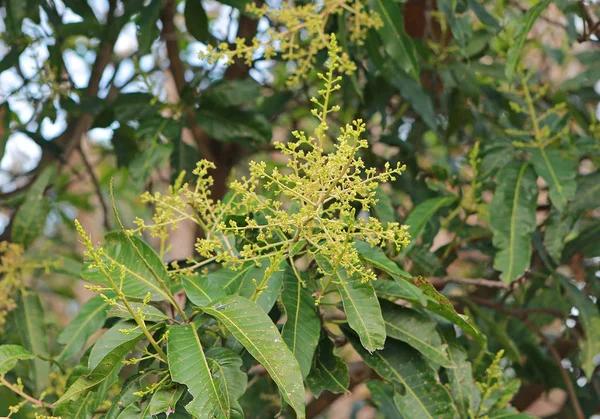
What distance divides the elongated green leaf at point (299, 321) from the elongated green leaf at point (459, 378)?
11.4 inches

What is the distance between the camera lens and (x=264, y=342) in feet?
2.88

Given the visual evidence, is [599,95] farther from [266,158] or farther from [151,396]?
[151,396]

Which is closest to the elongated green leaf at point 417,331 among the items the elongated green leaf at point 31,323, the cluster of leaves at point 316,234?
the cluster of leaves at point 316,234

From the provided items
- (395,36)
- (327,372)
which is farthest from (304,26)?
(327,372)

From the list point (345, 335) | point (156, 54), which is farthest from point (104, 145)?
point (345, 335)

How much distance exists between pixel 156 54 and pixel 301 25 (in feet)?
4.22

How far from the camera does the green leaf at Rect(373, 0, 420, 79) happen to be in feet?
4.55

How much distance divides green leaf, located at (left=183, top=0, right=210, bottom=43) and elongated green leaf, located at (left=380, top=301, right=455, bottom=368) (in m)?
0.86

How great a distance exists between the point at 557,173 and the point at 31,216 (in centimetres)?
114

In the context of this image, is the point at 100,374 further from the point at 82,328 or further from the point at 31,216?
the point at 31,216

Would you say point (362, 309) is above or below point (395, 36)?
below

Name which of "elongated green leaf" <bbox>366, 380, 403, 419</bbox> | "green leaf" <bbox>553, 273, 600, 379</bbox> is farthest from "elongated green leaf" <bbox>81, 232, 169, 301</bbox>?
"green leaf" <bbox>553, 273, 600, 379</bbox>

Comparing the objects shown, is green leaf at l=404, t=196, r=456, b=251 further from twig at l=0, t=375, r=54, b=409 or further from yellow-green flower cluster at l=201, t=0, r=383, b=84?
twig at l=0, t=375, r=54, b=409

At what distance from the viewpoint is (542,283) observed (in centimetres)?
173
